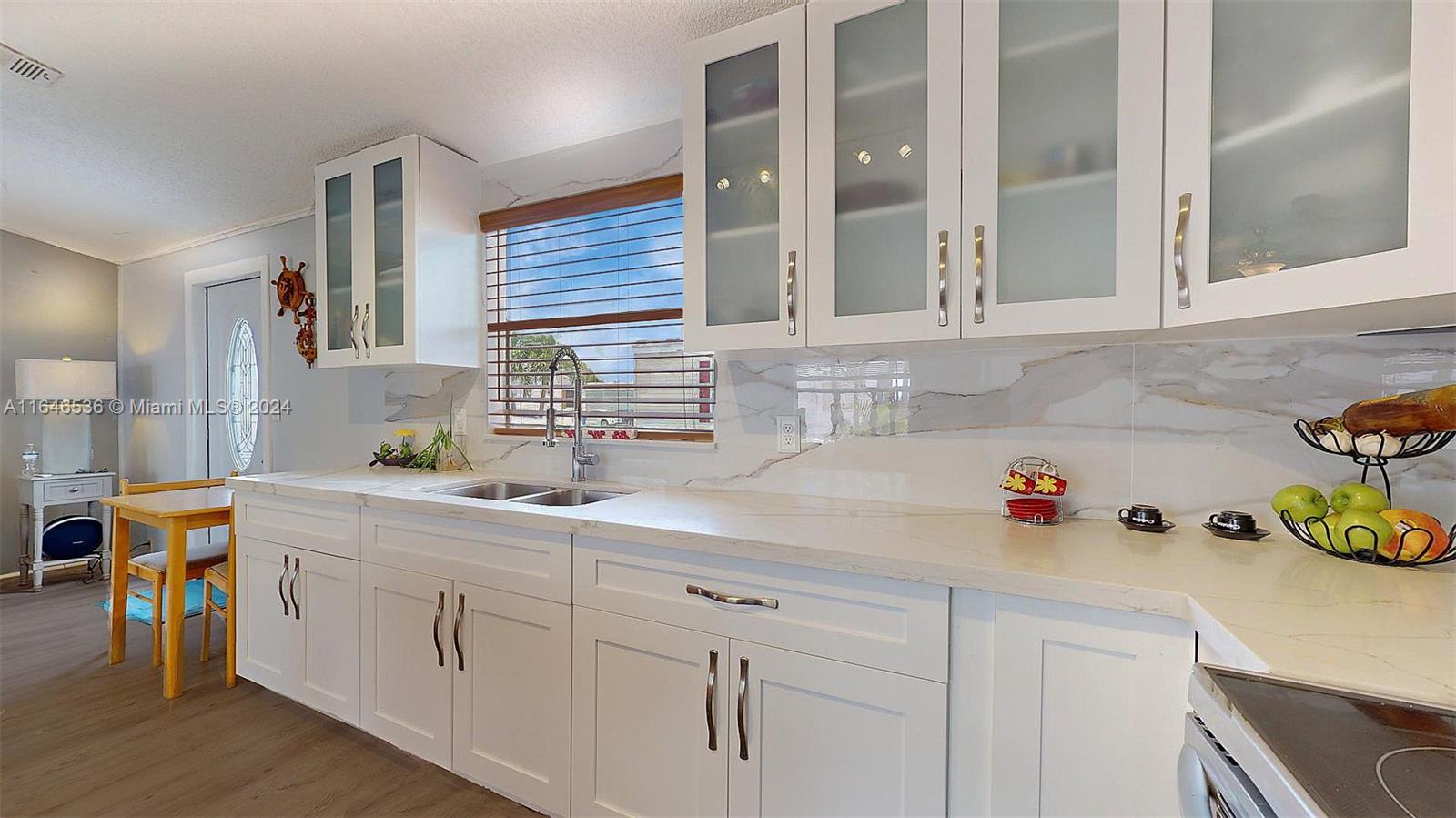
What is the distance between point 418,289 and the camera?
2.44 metres

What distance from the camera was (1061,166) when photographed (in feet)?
4.31

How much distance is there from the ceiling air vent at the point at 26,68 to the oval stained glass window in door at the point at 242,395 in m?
1.68

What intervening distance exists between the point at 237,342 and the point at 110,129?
4.86 ft

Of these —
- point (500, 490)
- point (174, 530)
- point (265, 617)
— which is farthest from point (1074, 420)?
point (174, 530)

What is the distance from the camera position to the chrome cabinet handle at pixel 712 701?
1.39 metres

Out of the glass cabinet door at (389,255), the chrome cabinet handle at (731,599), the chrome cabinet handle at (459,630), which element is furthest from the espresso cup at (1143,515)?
the glass cabinet door at (389,255)

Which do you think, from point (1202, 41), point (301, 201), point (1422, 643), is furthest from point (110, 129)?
point (1422, 643)

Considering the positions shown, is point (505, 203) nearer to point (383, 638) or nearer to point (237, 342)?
point (383, 638)

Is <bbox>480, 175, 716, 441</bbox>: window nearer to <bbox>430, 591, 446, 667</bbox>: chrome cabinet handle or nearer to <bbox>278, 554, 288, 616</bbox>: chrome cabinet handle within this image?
<bbox>430, 591, 446, 667</bbox>: chrome cabinet handle

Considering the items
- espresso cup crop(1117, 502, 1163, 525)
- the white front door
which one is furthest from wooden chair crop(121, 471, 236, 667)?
espresso cup crop(1117, 502, 1163, 525)

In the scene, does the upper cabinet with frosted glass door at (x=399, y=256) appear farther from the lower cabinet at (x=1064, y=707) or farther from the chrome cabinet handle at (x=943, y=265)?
the lower cabinet at (x=1064, y=707)

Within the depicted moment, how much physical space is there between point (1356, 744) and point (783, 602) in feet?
2.89

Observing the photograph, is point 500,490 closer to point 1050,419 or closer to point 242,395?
point 1050,419

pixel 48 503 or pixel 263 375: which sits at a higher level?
pixel 263 375
